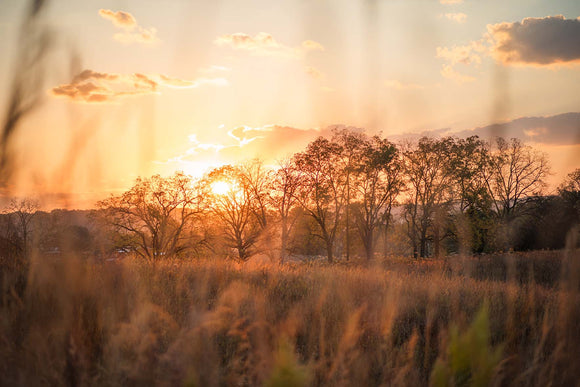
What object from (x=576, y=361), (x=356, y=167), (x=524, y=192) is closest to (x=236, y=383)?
(x=576, y=361)

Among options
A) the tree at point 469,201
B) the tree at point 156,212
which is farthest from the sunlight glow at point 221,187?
the tree at point 469,201

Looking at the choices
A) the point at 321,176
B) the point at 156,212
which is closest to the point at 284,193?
the point at 321,176

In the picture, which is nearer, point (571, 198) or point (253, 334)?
point (253, 334)

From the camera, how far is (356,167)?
141 feet

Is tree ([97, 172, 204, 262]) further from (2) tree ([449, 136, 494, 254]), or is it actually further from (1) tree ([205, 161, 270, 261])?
(2) tree ([449, 136, 494, 254])

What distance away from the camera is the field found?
142 inches

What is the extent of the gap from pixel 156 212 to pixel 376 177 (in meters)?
27.0

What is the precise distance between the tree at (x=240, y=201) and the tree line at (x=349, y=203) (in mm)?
149

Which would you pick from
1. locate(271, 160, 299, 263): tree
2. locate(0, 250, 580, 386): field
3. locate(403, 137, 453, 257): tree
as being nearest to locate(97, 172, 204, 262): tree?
locate(271, 160, 299, 263): tree

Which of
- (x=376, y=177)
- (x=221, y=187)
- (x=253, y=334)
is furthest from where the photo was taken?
(x=221, y=187)

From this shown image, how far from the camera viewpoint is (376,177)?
43.8 metres

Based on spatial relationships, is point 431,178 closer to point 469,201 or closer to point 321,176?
point 469,201

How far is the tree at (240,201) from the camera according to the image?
49531 mm

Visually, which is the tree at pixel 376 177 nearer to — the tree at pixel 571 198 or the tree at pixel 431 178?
the tree at pixel 431 178
